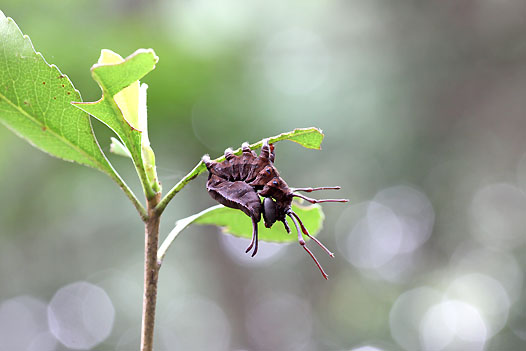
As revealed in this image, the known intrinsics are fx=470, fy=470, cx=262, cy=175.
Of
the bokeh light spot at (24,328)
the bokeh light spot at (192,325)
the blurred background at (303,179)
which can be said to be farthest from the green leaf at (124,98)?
the bokeh light spot at (192,325)

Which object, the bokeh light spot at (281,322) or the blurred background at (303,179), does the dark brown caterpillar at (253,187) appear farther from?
the bokeh light spot at (281,322)

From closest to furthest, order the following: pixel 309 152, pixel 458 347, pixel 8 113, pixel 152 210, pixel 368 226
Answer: pixel 152 210
pixel 8 113
pixel 309 152
pixel 458 347
pixel 368 226

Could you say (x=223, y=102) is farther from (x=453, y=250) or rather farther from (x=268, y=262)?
(x=453, y=250)

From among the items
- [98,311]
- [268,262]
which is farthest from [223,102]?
[98,311]

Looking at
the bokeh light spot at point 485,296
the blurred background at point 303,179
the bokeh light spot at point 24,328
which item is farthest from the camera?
the bokeh light spot at point 24,328

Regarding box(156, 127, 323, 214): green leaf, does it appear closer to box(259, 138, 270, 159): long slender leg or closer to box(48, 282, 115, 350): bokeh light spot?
box(259, 138, 270, 159): long slender leg

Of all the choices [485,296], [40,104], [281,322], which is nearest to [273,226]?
[40,104]

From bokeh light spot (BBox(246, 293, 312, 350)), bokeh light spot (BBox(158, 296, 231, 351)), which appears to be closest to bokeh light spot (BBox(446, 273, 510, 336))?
bokeh light spot (BBox(246, 293, 312, 350))
